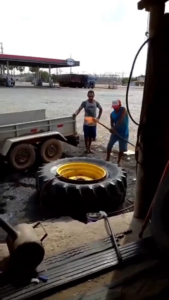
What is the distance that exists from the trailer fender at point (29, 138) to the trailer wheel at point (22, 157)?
12 centimetres

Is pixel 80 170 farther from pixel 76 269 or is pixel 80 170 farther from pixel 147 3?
pixel 147 3

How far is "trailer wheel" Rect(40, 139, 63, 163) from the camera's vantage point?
7.00 meters

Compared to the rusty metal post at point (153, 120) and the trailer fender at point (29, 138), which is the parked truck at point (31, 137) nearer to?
the trailer fender at point (29, 138)

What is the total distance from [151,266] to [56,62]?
43555 mm

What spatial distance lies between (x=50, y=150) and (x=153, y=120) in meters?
4.15

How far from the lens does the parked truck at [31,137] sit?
257 inches

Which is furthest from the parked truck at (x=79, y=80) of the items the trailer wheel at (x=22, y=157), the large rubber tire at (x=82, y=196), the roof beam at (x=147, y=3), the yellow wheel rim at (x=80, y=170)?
the roof beam at (x=147, y=3)

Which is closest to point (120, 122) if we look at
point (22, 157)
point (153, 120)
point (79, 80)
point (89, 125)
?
point (89, 125)

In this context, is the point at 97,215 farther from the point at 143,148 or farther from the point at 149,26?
the point at 149,26

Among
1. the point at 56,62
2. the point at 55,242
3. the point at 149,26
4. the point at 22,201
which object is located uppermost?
the point at 56,62

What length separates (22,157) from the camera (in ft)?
21.8

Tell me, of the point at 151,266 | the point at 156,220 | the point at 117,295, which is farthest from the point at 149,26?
the point at 117,295

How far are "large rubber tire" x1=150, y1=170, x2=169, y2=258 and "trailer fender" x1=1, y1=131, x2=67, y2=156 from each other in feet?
14.2

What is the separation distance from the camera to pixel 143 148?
3523 mm
